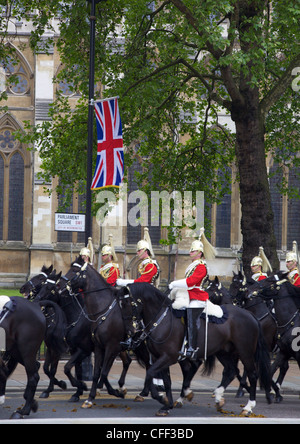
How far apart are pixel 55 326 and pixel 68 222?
3512 millimetres

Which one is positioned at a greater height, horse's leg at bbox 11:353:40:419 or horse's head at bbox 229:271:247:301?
horse's head at bbox 229:271:247:301

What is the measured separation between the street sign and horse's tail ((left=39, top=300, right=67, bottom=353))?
2866 mm

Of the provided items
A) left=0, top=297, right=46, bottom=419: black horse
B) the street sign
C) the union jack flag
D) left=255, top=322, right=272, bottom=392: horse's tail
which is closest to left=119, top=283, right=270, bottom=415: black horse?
left=255, top=322, right=272, bottom=392: horse's tail

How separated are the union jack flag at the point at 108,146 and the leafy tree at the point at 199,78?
2.89 meters

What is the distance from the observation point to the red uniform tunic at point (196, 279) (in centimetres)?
1277

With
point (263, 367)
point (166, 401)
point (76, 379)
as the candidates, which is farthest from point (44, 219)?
point (166, 401)

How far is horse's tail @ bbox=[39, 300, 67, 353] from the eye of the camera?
13.9 meters

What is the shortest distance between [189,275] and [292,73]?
33.6 ft

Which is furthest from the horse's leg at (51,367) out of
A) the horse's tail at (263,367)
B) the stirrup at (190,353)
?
the horse's tail at (263,367)

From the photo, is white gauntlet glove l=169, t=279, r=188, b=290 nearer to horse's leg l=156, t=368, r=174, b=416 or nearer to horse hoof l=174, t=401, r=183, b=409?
horse's leg l=156, t=368, r=174, b=416

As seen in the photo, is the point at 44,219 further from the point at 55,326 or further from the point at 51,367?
the point at 55,326

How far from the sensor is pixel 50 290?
14617mm
